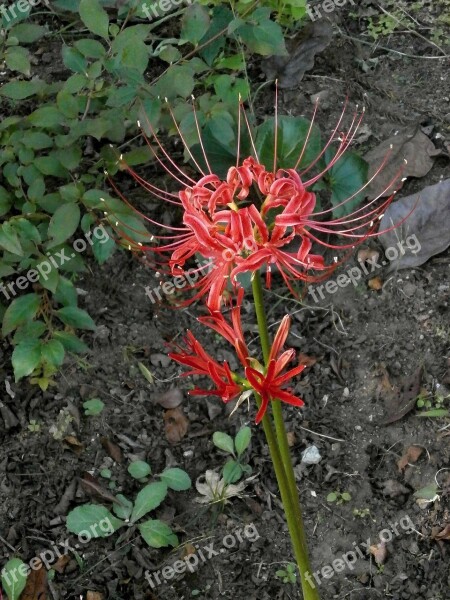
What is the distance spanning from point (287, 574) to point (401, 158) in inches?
57.0

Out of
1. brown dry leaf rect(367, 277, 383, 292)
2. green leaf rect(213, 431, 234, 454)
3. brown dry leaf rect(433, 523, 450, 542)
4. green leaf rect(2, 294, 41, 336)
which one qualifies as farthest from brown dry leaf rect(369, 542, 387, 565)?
green leaf rect(2, 294, 41, 336)

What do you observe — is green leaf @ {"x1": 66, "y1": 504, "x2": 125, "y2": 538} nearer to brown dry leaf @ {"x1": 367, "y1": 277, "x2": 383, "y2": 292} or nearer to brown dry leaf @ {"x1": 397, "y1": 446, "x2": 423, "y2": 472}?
brown dry leaf @ {"x1": 397, "y1": 446, "x2": 423, "y2": 472}

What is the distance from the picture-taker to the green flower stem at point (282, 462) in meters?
1.72

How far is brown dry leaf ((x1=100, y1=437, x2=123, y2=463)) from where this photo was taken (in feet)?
9.04

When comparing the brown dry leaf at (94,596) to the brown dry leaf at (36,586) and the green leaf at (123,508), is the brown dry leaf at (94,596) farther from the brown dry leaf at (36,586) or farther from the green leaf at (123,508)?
the green leaf at (123,508)

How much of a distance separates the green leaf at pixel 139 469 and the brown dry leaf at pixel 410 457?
0.75 m

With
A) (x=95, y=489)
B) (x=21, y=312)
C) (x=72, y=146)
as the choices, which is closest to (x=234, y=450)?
(x=95, y=489)

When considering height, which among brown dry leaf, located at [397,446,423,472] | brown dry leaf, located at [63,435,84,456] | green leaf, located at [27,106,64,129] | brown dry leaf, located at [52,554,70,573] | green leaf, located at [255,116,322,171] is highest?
green leaf, located at [27,106,64,129]

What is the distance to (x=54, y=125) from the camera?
109 inches

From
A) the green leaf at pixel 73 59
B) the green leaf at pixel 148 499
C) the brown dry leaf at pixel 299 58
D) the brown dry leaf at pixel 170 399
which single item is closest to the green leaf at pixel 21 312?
the brown dry leaf at pixel 170 399

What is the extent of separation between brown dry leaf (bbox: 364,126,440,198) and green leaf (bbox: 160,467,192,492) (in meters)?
1.13

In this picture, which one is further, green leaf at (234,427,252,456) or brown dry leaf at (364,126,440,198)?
brown dry leaf at (364,126,440,198)

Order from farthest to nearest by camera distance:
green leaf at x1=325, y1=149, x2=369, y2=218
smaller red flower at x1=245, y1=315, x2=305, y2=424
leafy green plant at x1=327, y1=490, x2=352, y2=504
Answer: green leaf at x1=325, y1=149, x2=369, y2=218 < leafy green plant at x1=327, y1=490, x2=352, y2=504 < smaller red flower at x1=245, y1=315, x2=305, y2=424

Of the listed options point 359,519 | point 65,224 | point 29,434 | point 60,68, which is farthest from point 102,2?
point 359,519
